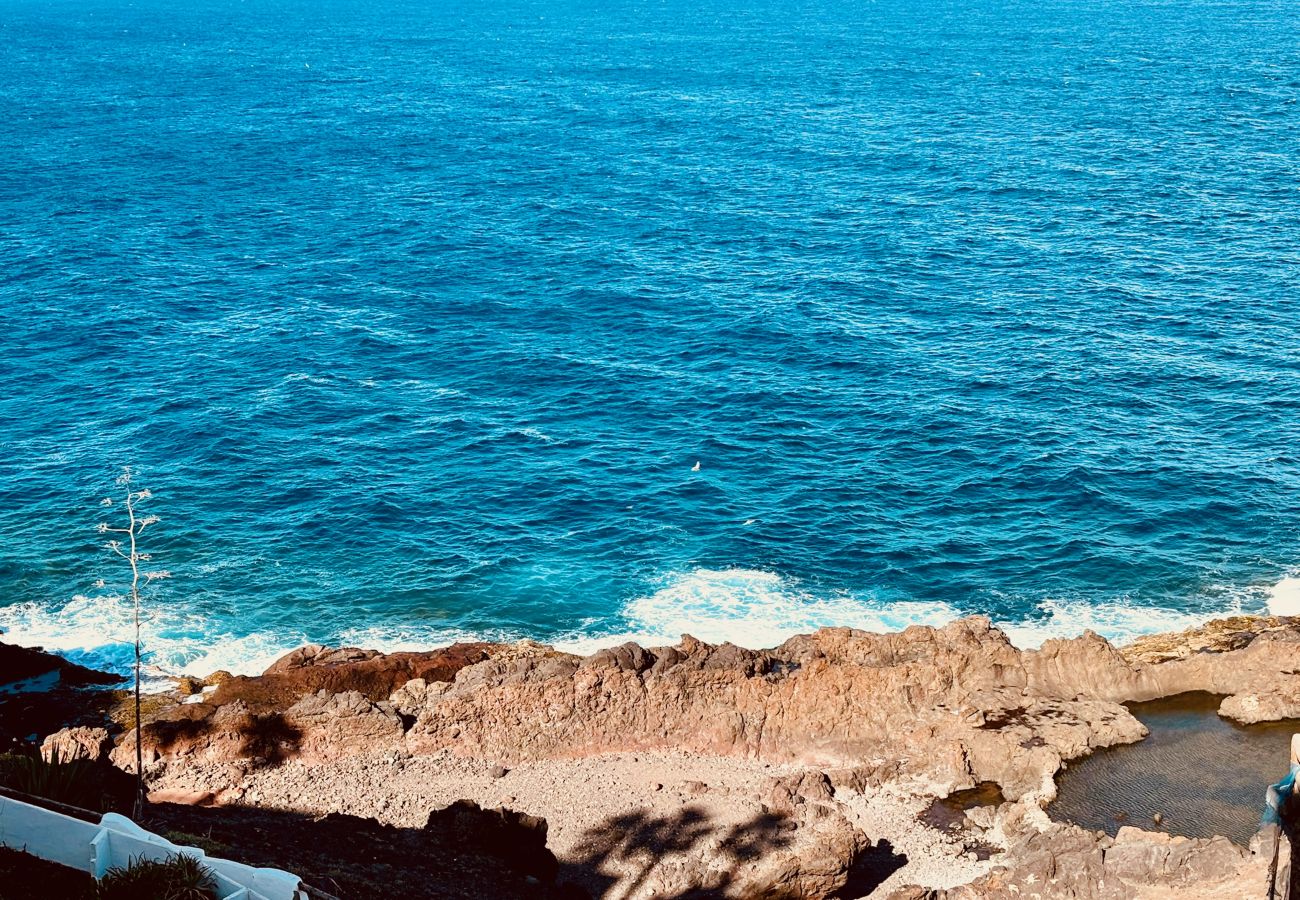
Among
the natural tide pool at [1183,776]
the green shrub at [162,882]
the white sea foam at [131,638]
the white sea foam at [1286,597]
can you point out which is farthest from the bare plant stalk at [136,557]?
the white sea foam at [1286,597]

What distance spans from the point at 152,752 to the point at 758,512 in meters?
34.1

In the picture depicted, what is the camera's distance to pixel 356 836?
40938 mm

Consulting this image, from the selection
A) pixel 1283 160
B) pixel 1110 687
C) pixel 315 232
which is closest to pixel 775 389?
pixel 1110 687

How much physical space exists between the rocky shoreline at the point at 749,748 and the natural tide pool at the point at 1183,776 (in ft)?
2.32

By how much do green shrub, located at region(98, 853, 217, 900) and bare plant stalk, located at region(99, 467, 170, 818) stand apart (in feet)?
27.0

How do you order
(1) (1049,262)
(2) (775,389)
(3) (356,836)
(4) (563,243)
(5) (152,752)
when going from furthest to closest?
(4) (563,243)
(1) (1049,262)
(2) (775,389)
(5) (152,752)
(3) (356,836)

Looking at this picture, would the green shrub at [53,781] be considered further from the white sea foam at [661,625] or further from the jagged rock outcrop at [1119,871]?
the jagged rock outcrop at [1119,871]

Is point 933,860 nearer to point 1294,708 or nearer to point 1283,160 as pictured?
point 1294,708

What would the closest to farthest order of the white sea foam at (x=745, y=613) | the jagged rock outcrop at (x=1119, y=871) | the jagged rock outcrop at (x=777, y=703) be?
1. the jagged rock outcrop at (x=1119, y=871)
2. the jagged rock outcrop at (x=777, y=703)
3. the white sea foam at (x=745, y=613)

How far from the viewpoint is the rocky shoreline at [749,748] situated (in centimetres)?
4028

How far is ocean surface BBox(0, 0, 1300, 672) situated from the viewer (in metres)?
63.5

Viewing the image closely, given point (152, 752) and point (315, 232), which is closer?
point (152, 752)

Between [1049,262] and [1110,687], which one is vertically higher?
[1049,262]

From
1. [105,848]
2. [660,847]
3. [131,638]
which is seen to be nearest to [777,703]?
[660,847]
